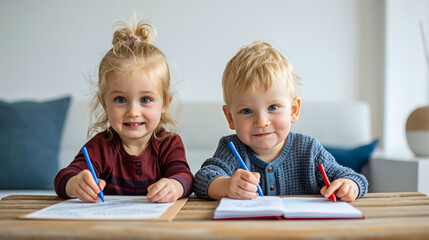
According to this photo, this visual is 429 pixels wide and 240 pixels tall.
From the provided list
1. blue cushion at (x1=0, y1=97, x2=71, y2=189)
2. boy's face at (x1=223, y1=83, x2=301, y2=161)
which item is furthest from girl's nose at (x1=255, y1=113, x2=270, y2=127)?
blue cushion at (x1=0, y1=97, x2=71, y2=189)

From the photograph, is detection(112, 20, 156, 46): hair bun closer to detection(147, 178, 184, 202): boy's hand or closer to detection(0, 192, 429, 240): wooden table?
detection(147, 178, 184, 202): boy's hand

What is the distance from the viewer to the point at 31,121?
1.97m

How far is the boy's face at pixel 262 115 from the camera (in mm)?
1033

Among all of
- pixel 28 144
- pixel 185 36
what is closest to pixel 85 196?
pixel 28 144

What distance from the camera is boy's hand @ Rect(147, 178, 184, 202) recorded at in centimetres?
90

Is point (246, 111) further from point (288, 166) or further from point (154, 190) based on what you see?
point (154, 190)

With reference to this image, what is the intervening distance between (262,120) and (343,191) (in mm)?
265

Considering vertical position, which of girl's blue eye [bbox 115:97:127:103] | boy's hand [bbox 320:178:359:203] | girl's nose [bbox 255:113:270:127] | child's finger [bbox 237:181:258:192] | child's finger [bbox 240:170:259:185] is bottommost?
boy's hand [bbox 320:178:359:203]

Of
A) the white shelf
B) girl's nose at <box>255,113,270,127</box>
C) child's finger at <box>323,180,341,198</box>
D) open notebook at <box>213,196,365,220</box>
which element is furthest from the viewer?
the white shelf

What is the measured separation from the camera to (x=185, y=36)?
8.70ft

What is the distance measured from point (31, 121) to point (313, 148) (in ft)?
4.75

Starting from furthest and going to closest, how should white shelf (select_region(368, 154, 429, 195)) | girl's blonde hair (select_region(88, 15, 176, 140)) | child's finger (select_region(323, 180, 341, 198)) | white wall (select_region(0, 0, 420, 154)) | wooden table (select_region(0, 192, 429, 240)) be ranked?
white wall (select_region(0, 0, 420, 154)) < white shelf (select_region(368, 154, 429, 195)) < girl's blonde hair (select_region(88, 15, 176, 140)) < child's finger (select_region(323, 180, 341, 198)) < wooden table (select_region(0, 192, 429, 240))

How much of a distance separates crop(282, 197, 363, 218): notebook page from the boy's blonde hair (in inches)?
12.4

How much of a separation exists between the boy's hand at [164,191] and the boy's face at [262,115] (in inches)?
9.3
